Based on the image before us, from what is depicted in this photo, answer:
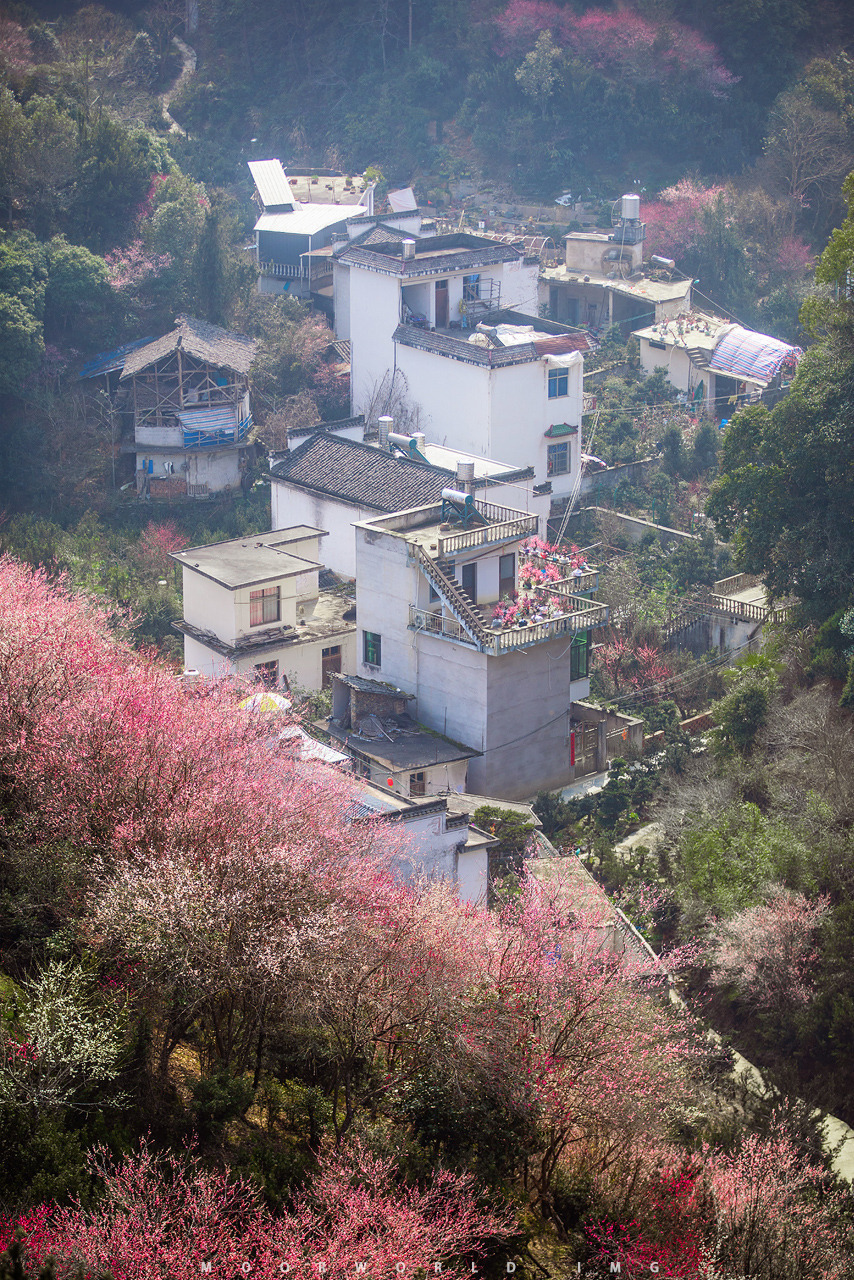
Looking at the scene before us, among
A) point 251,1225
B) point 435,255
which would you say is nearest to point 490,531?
point 435,255

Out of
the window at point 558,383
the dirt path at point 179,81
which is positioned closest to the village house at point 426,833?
the window at point 558,383

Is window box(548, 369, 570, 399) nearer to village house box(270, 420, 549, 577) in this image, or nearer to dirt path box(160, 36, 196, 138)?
village house box(270, 420, 549, 577)

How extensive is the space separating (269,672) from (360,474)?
7.61 meters

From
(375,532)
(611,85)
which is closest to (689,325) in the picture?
(611,85)

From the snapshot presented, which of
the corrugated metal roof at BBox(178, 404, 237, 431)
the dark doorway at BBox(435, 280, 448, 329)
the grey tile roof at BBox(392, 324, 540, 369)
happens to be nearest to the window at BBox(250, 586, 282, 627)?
the corrugated metal roof at BBox(178, 404, 237, 431)

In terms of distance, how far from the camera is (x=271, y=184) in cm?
5409

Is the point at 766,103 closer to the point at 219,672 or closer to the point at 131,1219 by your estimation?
the point at 219,672

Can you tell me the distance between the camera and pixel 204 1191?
12.0 metres

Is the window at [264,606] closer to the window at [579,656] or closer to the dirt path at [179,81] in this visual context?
the window at [579,656]

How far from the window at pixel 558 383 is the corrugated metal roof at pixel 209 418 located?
9903 mm

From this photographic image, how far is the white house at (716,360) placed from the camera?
1874 inches

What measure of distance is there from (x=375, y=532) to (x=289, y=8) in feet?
148

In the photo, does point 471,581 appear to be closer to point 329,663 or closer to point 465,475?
point 465,475

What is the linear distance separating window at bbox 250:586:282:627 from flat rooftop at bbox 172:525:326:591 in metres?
0.37
